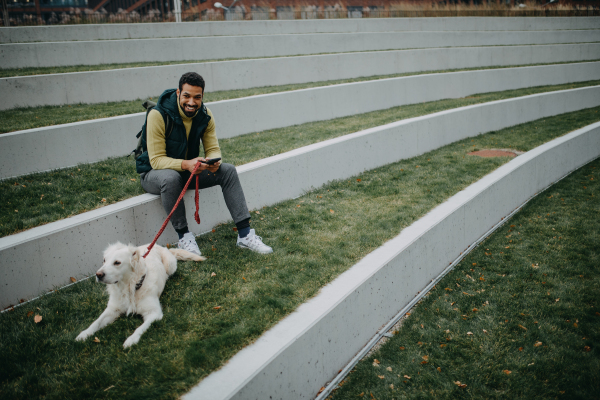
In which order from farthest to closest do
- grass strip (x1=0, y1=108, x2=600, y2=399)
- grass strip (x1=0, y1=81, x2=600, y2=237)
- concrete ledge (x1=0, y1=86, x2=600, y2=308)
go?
grass strip (x1=0, y1=81, x2=600, y2=237) → concrete ledge (x1=0, y1=86, x2=600, y2=308) → grass strip (x1=0, y1=108, x2=600, y2=399)

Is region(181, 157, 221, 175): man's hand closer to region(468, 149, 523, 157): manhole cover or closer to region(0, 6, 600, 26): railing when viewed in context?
region(468, 149, 523, 157): manhole cover

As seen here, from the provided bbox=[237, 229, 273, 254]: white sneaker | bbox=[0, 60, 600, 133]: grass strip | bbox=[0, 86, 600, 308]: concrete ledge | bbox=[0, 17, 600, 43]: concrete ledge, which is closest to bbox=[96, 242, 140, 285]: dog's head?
bbox=[0, 86, 600, 308]: concrete ledge

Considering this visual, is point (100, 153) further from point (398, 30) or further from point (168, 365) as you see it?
point (398, 30)

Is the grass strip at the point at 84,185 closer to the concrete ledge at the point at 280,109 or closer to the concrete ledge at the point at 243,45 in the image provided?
the concrete ledge at the point at 280,109

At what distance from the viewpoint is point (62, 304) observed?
10.9 ft

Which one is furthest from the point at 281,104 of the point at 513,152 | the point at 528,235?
the point at 528,235

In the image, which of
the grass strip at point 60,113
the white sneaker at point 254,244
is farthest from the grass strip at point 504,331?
the grass strip at point 60,113

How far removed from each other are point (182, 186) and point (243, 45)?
31.4 feet

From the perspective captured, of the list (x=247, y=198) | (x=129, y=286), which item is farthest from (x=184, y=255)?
(x=247, y=198)

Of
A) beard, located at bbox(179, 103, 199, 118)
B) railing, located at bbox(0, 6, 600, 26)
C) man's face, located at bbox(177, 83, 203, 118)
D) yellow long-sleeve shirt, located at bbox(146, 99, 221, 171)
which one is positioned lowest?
yellow long-sleeve shirt, located at bbox(146, 99, 221, 171)

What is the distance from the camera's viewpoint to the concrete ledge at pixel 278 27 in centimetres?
1095

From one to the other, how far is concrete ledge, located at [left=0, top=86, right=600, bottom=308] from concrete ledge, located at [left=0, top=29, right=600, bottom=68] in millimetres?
6209

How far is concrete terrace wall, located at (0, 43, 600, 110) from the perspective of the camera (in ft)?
25.7

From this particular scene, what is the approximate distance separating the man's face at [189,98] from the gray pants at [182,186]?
62 cm
